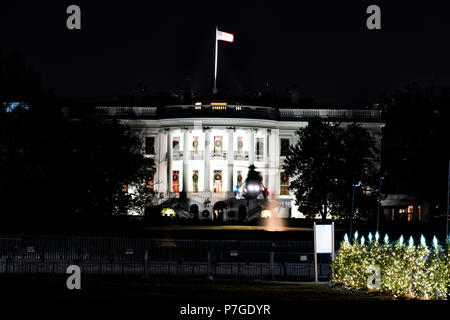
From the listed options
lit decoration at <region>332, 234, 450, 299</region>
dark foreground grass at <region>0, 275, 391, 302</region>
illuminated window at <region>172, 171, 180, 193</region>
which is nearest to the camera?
dark foreground grass at <region>0, 275, 391, 302</region>

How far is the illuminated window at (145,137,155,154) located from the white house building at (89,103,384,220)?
0.10m

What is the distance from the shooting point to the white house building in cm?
8806

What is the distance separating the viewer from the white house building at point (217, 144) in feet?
289

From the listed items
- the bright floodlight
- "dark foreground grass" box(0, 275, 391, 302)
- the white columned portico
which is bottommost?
the bright floodlight

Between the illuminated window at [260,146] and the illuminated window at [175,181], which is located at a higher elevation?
the illuminated window at [260,146]

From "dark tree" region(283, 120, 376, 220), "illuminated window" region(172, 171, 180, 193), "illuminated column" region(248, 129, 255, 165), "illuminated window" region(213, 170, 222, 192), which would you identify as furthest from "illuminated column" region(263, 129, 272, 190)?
"dark tree" region(283, 120, 376, 220)

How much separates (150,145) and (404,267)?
75263 millimetres

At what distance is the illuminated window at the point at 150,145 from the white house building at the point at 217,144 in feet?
0.32

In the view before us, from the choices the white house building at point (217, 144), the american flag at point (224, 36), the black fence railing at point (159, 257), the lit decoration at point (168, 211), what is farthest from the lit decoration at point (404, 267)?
the white house building at point (217, 144)

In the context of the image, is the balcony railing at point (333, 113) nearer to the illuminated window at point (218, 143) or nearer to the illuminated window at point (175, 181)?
the illuminated window at point (218, 143)

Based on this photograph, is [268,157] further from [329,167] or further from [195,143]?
[329,167]

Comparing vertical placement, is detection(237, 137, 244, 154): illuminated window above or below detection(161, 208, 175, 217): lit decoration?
above

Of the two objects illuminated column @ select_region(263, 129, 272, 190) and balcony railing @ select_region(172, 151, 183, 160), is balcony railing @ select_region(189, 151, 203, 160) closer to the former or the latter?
balcony railing @ select_region(172, 151, 183, 160)
